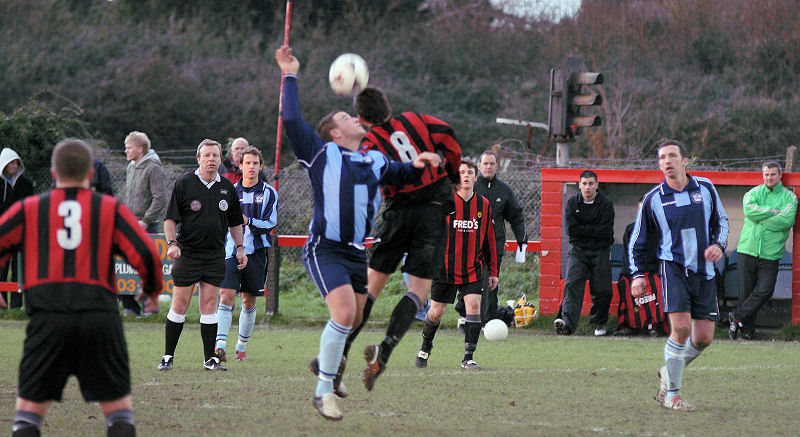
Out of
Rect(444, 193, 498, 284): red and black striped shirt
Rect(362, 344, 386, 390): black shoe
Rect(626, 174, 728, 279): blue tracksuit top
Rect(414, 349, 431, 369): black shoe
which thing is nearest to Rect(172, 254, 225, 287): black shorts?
Rect(414, 349, 431, 369): black shoe

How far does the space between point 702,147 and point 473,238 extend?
22.1m

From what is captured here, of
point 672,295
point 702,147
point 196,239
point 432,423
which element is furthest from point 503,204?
point 702,147

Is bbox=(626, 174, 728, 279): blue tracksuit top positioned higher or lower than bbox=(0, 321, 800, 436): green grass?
higher

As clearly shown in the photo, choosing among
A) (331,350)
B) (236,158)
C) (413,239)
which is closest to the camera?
(331,350)

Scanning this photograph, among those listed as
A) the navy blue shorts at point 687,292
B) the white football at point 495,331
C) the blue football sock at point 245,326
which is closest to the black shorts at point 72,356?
the navy blue shorts at point 687,292

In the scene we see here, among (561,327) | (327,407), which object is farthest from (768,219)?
(327,407)

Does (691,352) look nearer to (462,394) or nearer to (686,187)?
(686,187)

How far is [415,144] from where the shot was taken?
746 cm

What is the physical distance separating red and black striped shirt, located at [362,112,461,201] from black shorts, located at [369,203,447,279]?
0.36 feet

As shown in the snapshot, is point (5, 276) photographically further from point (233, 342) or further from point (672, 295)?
point (672, 295)

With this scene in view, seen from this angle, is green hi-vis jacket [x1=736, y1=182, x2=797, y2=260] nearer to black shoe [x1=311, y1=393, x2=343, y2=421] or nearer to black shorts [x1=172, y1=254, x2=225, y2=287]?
black shorts [x1=172, y1=254, x2=225, y2=287]

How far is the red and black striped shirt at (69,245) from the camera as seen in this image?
4.71m

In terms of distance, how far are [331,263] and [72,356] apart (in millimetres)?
2204

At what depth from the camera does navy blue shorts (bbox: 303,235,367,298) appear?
6.60 m
